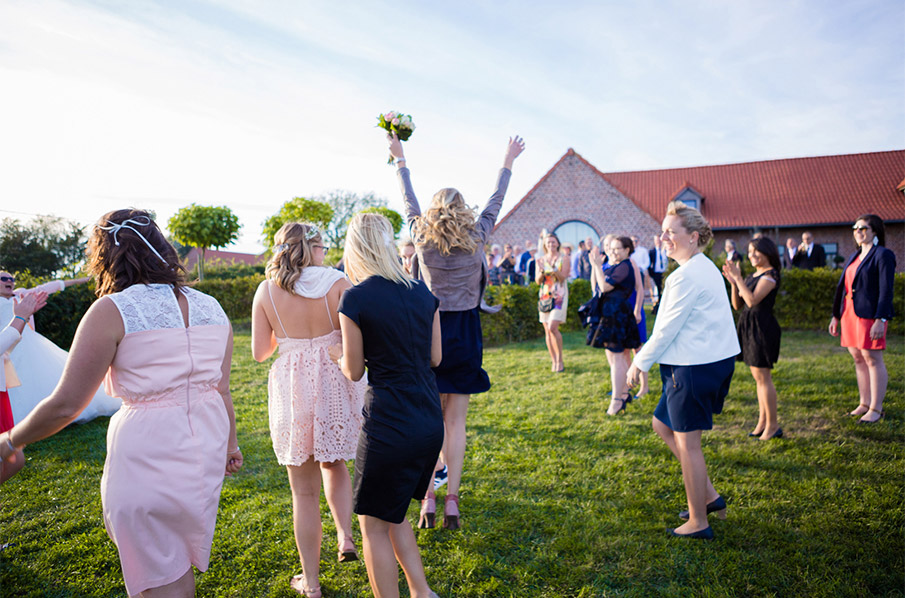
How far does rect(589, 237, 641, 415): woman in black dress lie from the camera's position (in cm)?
612

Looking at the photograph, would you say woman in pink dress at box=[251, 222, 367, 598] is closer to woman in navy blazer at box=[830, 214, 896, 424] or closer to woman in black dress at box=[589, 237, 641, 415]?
woman in black dress at box=[589, 237, 641, 415]

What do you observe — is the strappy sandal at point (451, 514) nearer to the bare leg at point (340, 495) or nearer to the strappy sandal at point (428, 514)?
the strappy sandal at point (428, 514)

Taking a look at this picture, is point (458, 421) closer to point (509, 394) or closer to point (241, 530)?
point (241, 530)

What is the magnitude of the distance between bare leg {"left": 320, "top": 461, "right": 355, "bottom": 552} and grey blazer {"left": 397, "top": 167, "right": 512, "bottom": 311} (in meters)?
1.31

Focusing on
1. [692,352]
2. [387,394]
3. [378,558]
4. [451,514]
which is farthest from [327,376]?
[692,352]

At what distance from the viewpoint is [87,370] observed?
1.90 meters

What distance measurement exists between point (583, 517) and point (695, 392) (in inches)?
49.0

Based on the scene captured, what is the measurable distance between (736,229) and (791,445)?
23.0 meters

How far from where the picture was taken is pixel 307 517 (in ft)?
9.36

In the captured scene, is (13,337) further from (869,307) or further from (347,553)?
(869,307)

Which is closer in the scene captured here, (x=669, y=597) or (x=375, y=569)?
(x=375, y=569)

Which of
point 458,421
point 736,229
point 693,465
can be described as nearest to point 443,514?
point 458,421

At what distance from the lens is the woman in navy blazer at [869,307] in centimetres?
525

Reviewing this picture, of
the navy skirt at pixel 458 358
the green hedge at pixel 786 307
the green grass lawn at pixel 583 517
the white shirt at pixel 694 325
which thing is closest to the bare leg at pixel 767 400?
the green grass lawn at pixel 583 517
